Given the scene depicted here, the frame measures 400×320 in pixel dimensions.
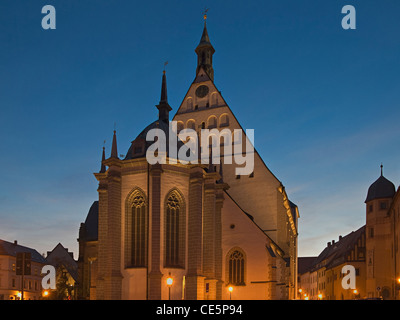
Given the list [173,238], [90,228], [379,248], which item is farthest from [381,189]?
[90,228]

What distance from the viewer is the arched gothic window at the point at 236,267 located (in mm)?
42438

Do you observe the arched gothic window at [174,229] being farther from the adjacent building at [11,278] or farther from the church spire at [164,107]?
the adjacent building at [11,278]

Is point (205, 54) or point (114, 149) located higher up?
Answer: point (205, 54)

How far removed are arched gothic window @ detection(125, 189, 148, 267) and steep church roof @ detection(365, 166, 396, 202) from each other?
41625 millimetres

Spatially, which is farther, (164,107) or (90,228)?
(90,228)

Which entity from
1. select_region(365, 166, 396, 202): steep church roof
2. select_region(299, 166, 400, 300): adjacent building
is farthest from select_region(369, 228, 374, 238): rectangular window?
select_region(365, 166, 396, 202): steep church roof

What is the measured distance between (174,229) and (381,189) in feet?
132

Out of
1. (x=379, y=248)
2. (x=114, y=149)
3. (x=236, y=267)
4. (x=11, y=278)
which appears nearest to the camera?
(x=114, y=149)

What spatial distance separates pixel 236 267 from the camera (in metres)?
42.7

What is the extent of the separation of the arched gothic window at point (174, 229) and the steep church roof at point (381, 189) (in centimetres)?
3880

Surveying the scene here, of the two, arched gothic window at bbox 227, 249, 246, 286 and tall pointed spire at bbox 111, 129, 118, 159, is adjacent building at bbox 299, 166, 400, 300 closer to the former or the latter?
arched gothic window at bbox 227, 249, 246, 286

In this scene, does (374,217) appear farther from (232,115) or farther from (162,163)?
(162,163)

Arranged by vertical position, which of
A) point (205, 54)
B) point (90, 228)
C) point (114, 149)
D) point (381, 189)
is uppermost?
point (205, 54)

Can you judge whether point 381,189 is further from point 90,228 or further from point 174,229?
point 90,228
